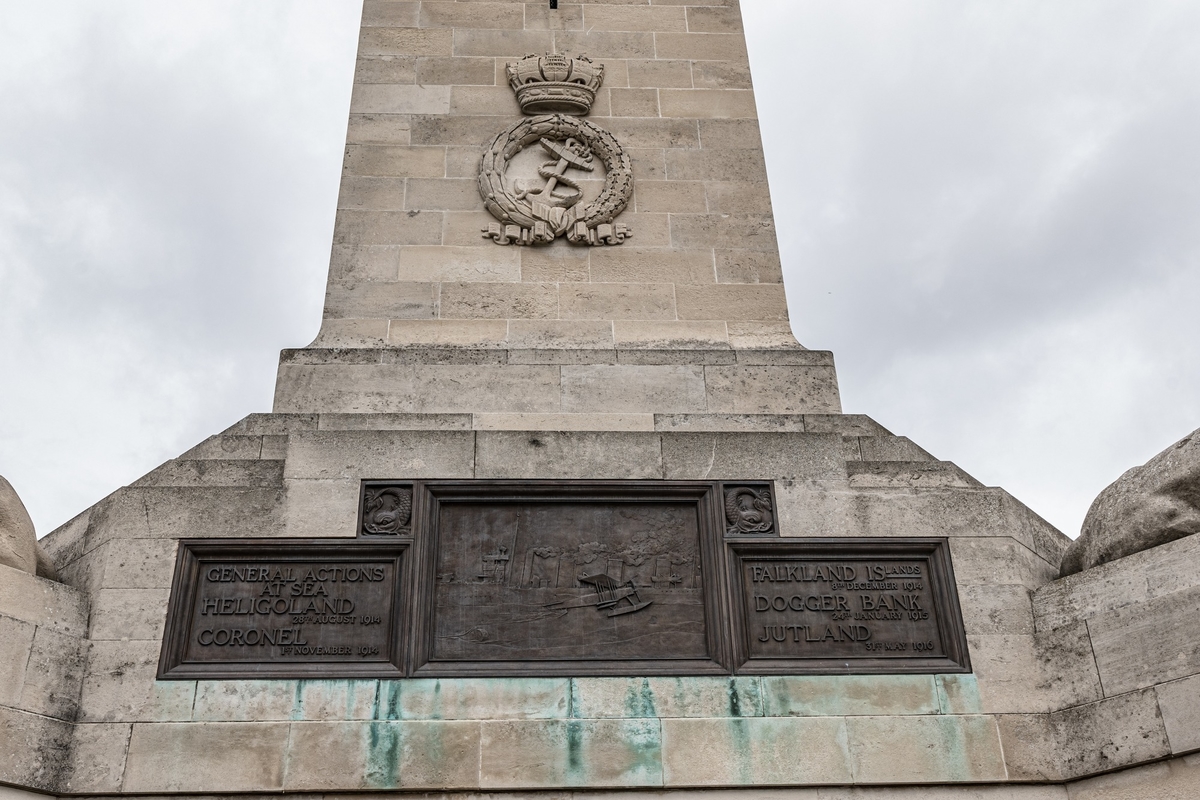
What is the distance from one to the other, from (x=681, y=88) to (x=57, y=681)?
873 cm

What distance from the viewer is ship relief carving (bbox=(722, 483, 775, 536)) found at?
29.6 feet

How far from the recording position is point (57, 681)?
7973mm

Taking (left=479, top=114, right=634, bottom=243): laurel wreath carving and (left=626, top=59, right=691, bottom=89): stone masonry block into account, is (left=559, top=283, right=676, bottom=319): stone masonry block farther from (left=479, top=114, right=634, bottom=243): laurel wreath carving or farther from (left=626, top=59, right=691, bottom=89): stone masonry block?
(left=626, top=59, right=691, bottom=89): stone masonry block

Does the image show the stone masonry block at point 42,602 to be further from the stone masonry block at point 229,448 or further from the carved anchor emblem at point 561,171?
the carved anchor emblem at point 561,171

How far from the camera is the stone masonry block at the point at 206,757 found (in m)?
7.73

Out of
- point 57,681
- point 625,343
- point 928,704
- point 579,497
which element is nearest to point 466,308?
point 625,343

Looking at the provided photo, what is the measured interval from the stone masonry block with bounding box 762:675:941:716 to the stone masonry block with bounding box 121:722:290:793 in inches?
141

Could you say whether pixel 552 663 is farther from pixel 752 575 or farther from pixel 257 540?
pixel 257 540

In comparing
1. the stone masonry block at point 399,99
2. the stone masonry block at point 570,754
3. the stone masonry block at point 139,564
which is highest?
the stone masonry block at point 399,99

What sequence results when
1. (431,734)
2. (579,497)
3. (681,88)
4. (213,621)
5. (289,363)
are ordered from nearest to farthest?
(431,734) → (213,621) → (579,497) → (289,363) → (681,88)

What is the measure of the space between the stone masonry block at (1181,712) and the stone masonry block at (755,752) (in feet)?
7.13

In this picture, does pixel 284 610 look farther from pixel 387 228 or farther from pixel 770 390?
pixel 770 390

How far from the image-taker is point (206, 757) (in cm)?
782

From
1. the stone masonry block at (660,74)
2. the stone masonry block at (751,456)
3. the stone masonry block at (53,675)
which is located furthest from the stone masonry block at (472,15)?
the stone masonry block at (53,675)
